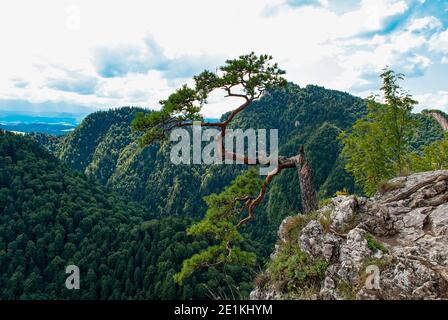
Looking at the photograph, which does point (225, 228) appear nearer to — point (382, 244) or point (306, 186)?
point (306, 186)

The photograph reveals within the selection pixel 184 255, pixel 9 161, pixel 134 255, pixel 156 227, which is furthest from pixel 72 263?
pixel 9 161

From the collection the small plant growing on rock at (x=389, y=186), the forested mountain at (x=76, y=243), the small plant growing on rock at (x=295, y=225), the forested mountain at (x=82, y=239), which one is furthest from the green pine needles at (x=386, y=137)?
the forested mountain at (x=76, y=243)

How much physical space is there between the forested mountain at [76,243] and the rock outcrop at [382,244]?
67.4 meters

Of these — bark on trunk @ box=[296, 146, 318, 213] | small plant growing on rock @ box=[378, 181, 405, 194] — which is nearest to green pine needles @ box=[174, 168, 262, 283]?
bark on trunk @ box=[296, 146, 318, 213]

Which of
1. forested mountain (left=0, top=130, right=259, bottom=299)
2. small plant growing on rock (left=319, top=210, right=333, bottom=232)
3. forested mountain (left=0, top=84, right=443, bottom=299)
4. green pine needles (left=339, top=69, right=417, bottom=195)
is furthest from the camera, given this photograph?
forested mountain (left=0, top=84, right=443, bottom=299)

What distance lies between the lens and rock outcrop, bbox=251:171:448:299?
6.82m

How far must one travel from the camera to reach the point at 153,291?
279 ft

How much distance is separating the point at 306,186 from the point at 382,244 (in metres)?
4.14

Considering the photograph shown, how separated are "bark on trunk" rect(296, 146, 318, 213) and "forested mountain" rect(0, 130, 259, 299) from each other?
215 ft

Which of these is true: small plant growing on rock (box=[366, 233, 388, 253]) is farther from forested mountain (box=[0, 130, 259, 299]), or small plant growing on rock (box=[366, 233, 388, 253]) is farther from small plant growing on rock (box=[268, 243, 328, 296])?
forested mountain (box=[0, 130, 259, 299])

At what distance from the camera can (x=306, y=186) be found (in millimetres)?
11906

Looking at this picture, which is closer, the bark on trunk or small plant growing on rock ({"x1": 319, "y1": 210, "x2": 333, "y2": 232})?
small plant growing on rock ({"x1": 319, "y1": 210, "x2": 333, "y2": 232})

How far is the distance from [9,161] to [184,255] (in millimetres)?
92046

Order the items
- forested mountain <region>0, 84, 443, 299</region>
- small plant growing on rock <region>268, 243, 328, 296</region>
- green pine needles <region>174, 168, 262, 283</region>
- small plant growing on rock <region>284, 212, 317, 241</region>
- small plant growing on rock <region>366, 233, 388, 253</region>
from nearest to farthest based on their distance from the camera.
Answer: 1. small plant growing on rock <region>366, 233, 388, 253</region>
2. small plant growing on rock <region>268, 243, 328, 296</region>
3. small plant growing on rock <region>284, 212, 317, 241</region>
4. green pine needles <region>174, 168, 262, 283</region>
5. forested mountain <region>0, 84, 443, 299</region>
